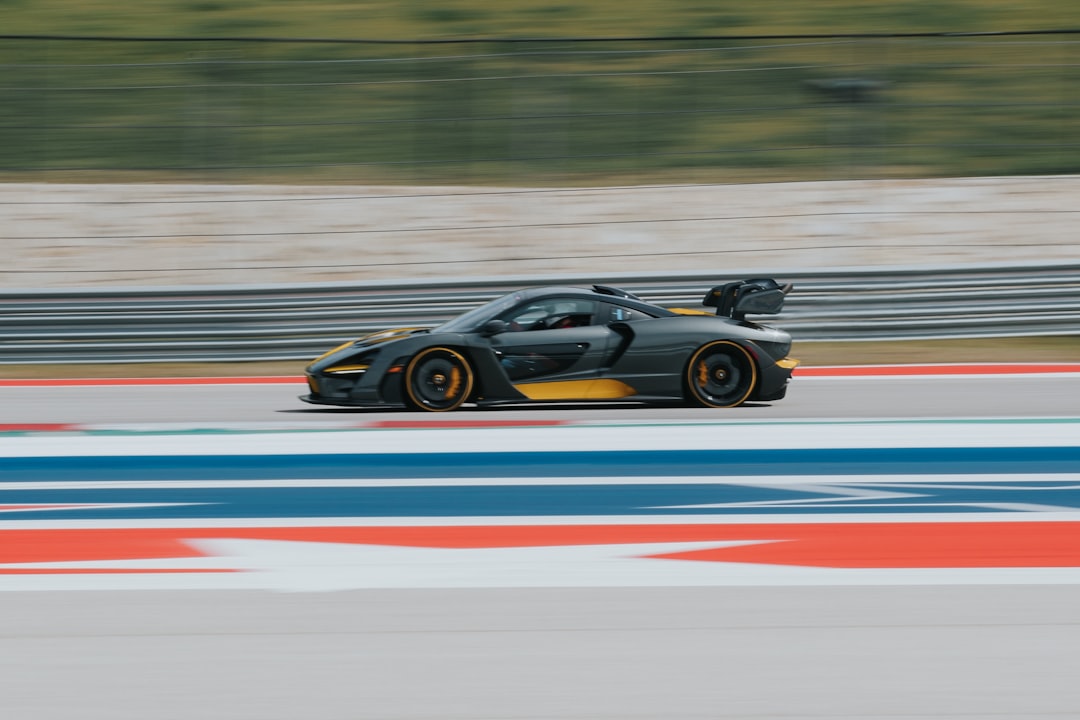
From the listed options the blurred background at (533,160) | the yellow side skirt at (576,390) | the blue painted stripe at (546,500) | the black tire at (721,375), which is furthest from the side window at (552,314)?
the blurred background at (533,160)

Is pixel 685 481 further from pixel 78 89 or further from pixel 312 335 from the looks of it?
pixel 78 89

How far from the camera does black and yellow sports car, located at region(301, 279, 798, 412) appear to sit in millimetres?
9023

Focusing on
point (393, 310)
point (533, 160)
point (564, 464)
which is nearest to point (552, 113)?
point (533, 160)

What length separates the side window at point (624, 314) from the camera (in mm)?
9242

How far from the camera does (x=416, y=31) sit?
19.2 meters

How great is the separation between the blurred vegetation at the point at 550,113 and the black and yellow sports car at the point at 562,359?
18.4ft

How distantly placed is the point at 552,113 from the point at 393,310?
136 inches

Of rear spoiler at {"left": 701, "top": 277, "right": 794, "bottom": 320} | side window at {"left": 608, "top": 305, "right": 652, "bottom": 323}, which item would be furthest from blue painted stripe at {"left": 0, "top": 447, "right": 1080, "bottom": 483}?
rear spoiler at {"left": 701, "top": 277, "right": 794, "bottom": 320}

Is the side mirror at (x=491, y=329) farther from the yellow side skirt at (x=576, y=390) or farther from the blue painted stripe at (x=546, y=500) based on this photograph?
the blue painted stripe at (x=546, y=500)

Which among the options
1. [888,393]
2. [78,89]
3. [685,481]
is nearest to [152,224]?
[78,89]

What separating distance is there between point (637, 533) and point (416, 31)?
15068 mm

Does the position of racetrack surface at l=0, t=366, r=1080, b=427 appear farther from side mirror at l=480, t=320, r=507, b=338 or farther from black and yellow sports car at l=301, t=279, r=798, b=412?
side mirror at l=480, t=320, r=507, b=338

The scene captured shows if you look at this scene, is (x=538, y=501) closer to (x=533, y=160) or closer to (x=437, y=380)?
(x=437, y=380)

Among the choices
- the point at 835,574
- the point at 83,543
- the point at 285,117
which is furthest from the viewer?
the point at 285,117
